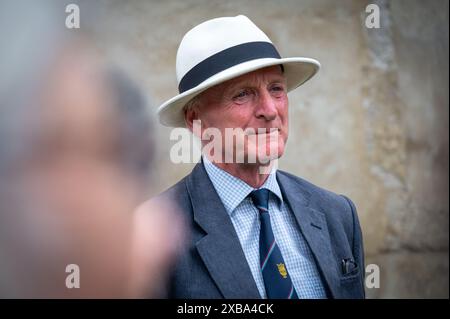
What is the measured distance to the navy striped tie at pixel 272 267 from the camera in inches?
79.4

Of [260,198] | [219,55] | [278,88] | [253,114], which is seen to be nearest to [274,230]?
[260,198]

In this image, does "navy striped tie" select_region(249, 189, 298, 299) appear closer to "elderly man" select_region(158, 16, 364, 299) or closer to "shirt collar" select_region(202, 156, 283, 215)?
"elderly man" select_region(158, 16, 364, 299)

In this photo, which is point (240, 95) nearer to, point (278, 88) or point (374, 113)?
point (278, 88)

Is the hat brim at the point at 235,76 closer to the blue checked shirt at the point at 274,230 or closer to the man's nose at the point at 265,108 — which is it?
the man's nose at the point at 265,108

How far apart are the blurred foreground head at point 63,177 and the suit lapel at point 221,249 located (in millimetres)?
122

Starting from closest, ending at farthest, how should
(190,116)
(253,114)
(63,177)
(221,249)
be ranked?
(221,249) → (253,114) → (190,116) → (63,177)

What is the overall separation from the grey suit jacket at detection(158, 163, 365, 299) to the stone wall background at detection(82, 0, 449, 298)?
104 cm

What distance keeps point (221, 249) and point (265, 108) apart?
55cm

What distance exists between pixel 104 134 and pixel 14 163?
0.64 meters

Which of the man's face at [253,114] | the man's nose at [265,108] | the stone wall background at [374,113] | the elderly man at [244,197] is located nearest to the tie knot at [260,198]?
the elderly man at [244,197]

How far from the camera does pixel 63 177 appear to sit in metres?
2.52

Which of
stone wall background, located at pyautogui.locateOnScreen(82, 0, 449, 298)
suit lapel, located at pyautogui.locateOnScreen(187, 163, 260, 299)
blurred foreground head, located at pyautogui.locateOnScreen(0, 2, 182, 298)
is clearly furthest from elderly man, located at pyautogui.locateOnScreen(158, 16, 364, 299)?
stone wall background, located at pyautogui.locateOnScreen(82, 0, 449, 298)

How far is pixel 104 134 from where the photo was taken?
2.92 metres
